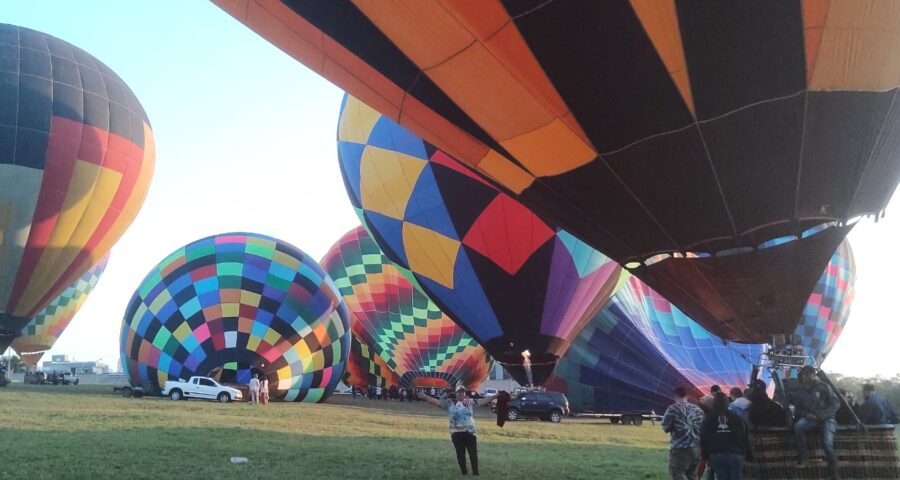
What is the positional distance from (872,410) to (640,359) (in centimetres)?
982

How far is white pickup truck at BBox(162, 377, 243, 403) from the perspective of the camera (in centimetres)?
1555

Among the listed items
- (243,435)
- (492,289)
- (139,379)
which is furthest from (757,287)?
(139,379)

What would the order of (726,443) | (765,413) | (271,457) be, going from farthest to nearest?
(271,457) < (765,413) < (726,443)

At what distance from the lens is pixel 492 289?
502 inches

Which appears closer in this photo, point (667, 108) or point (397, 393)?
point (667, 108)

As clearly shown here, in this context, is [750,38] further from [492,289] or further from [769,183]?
[492,289]

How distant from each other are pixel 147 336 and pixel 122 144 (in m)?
4.55

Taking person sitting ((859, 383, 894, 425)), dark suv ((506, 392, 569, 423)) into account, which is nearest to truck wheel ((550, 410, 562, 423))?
dark suv ((506, 392, 569, 423))

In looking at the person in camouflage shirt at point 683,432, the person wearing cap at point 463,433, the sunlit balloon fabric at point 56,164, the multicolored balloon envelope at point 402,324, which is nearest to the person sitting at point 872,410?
the person in camouflage shirt at point 683,432

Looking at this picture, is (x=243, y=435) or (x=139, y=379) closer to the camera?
(x=243, y=435)

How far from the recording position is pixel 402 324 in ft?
83.5

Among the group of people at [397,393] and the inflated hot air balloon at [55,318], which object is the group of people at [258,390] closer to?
the group of people at [397,393]

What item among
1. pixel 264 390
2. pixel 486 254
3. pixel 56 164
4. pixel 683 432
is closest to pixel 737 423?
pixel 683 432

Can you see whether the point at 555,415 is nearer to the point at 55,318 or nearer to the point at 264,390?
the point at 264,390
